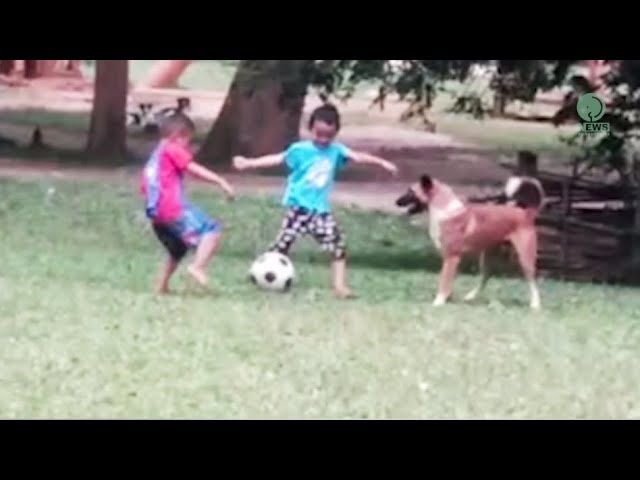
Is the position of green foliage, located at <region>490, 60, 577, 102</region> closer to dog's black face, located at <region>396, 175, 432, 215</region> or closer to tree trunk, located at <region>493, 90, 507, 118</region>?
tree trunk, located at <region>493, 90, 507, 118</region>

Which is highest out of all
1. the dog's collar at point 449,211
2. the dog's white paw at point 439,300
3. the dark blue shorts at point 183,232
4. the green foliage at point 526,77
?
the green foliage at point 526,77

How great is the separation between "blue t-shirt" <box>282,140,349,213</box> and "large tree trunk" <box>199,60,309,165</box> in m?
1.46

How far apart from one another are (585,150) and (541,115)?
49 cm

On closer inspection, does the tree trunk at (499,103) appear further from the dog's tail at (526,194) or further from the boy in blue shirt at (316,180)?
the boy in blue shirt at (316,180)

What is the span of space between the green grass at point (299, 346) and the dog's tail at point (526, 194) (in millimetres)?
486

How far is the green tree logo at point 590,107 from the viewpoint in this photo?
10.3 m

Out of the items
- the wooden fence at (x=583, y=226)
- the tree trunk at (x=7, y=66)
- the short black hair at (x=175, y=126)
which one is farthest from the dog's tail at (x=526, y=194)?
the tree trunk at (x=7, y=66)

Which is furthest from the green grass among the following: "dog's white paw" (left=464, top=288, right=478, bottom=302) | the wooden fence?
the wooden fence

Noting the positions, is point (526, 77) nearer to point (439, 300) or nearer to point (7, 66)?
point (439, 300)

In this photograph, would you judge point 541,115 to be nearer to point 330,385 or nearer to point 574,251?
point 574,251

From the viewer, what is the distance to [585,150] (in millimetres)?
10820

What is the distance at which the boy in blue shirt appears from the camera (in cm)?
844
